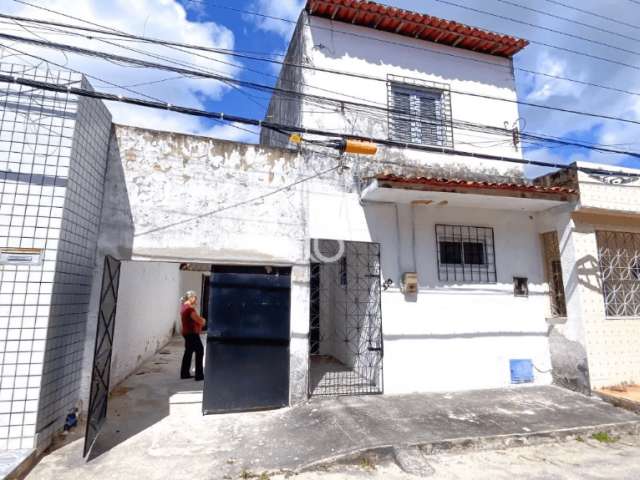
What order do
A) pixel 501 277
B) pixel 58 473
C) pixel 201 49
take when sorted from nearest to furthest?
pixel 58 473, pixel 201 49, pixel 501 277

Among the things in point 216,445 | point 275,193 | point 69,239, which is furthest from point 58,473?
point 275,193

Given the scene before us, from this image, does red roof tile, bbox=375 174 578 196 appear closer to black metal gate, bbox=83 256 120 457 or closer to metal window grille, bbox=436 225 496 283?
metal window grille, bbox=436 225 496 283

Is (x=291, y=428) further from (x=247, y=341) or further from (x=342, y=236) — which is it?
(x=342, y=236)

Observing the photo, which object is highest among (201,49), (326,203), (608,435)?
(201,49)

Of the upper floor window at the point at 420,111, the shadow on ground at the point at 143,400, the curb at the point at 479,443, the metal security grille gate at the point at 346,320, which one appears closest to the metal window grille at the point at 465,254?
the metal security grille gate at the point at 346,320

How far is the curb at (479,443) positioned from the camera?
3650 mm

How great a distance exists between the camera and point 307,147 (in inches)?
239

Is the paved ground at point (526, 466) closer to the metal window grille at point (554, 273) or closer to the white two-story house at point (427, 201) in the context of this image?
the white two-story house at point (427, 201)

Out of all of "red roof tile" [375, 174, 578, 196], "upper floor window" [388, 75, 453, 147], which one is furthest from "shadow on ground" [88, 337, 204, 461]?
"upper floor window" [388, 75, 453, 147]

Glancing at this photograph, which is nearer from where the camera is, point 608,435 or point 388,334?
point 608,435

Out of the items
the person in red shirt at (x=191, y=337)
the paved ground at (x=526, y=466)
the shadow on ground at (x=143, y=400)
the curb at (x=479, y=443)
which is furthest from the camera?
the person in red shirt at (x=191, y=337)

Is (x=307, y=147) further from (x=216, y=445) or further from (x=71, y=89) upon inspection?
(x=216, y=445)

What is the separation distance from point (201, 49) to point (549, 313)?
7.70m

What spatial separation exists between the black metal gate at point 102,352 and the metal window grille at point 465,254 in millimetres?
5232
